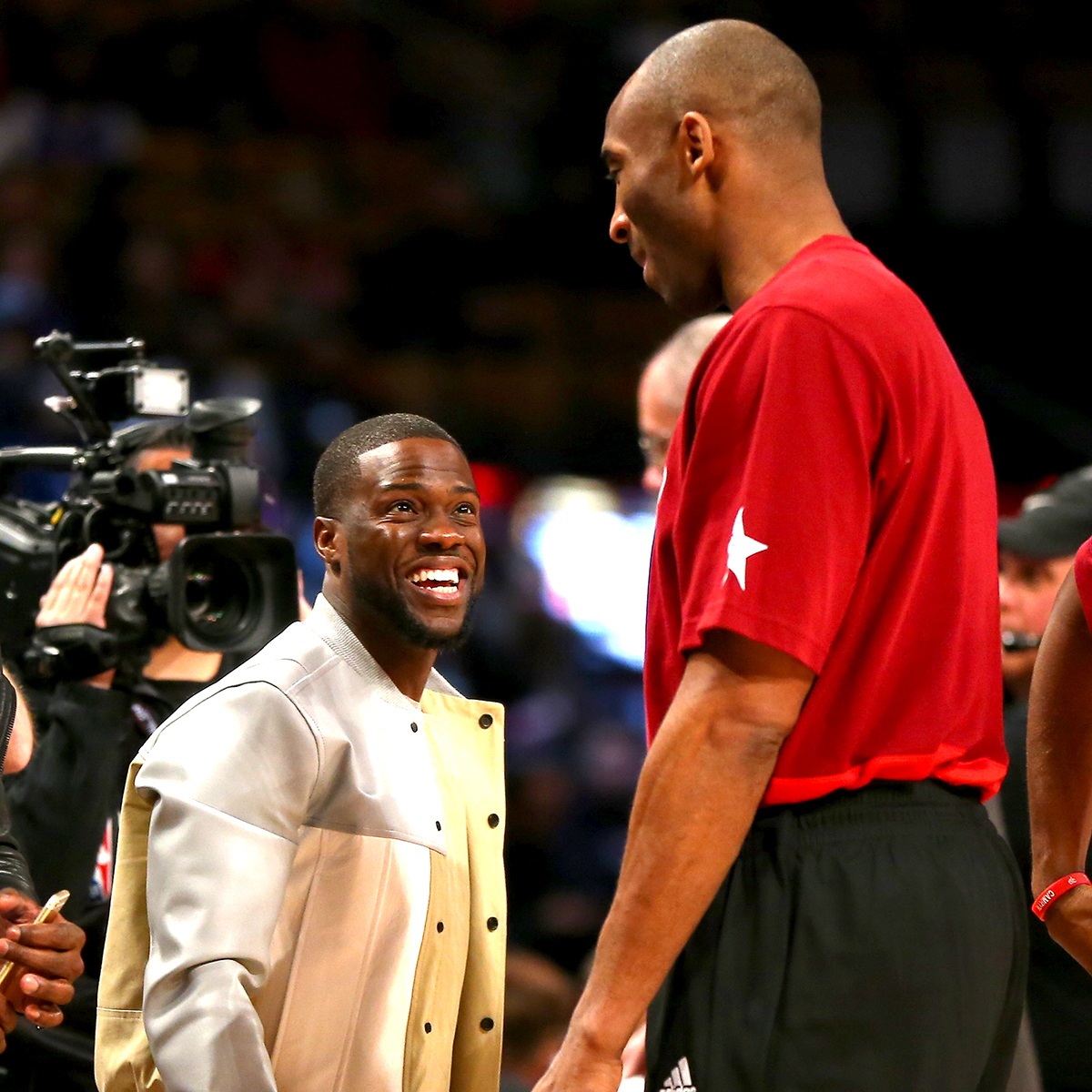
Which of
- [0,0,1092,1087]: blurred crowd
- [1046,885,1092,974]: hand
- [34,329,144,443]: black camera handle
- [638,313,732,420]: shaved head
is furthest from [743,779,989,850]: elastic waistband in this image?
[0,0,1092,1087]: blurred crowd

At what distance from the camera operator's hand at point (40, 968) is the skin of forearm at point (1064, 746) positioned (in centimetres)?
125

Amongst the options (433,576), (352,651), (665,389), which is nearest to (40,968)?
(352,651)

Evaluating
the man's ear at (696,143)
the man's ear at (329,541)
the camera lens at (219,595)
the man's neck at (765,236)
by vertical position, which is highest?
the man's ear at (696,143)

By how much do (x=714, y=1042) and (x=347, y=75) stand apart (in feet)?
23.9

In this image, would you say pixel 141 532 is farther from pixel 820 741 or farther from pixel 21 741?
pixel 820 741

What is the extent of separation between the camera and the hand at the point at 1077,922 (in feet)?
7.23

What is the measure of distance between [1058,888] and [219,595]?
1.48 meters

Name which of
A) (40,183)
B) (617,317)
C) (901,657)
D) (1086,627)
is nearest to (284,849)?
(901,657)

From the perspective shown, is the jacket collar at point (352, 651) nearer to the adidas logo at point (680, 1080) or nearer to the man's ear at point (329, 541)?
the man's ear at point (329, 541)

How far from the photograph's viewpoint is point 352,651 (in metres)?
2.27

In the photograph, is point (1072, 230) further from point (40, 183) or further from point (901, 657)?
point (901, 657)

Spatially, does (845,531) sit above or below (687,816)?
above

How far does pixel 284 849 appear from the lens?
2.05 meters

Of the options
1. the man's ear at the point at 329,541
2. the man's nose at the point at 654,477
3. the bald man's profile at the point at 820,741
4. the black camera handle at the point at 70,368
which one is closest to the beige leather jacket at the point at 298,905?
the man's ear at the point at 329,541
